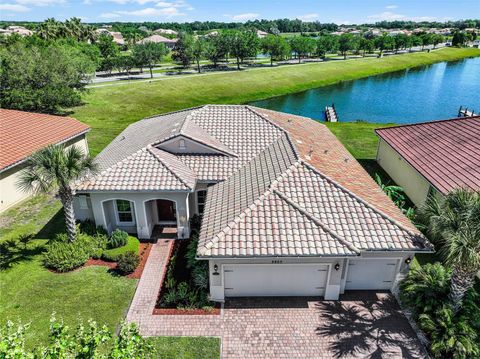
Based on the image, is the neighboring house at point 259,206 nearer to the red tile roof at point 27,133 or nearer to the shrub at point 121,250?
the shrub at point 121,250

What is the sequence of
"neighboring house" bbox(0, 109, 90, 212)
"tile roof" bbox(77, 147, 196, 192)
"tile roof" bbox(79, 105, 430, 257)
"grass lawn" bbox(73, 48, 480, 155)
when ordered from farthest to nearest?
"grass lawn" bbox(73, 48, 480, 155) → "neighboring house" bbox(0, 109, 90, 212) → "tile roof" bbox(77, 147, 196, 192) → "tile roof" bbox(79, 105, 430, 257)

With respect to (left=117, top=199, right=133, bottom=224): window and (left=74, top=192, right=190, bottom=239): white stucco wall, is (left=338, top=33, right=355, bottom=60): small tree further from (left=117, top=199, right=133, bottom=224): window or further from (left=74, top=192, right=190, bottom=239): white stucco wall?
(left=117, top=199, right=133, bottom=224): window

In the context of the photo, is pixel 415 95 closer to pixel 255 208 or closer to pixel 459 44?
pixel 255 208

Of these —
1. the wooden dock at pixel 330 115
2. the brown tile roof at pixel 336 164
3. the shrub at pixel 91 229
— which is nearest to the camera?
the brown tile roof at pixel 336 164

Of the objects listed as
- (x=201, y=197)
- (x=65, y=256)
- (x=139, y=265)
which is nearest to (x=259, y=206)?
(x=201, y=197)

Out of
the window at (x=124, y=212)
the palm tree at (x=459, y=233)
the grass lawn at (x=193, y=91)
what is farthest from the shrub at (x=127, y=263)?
the grass lawn at (x=193, y=91)

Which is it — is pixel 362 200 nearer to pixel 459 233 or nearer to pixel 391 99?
pixel 459 233

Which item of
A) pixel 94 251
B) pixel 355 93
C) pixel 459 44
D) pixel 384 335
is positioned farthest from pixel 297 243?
pixel 459 44

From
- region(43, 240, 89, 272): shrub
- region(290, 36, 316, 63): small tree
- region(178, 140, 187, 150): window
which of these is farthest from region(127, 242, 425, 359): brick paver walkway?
region(290, 36, 316, 63): small tree
